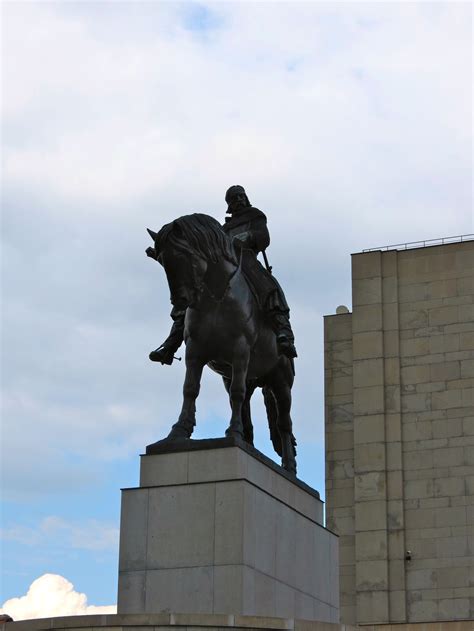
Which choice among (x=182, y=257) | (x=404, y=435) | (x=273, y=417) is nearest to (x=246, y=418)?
(x=273, y=417)

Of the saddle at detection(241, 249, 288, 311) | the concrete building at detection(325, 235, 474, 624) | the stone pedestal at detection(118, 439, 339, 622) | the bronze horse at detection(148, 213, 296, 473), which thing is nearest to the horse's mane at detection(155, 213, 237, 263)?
the bronze horse at detection(148, 213, 296, 473)

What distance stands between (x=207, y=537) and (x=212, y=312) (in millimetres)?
3091

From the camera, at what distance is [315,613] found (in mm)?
18375

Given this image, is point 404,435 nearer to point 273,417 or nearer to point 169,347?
point 273,417

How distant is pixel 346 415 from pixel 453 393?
3.42 meters

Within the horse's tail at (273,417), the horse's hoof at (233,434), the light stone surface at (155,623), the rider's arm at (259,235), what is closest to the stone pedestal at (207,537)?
the horse's hoof at (233,434)

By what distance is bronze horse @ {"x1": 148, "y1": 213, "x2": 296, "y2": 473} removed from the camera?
17.0m

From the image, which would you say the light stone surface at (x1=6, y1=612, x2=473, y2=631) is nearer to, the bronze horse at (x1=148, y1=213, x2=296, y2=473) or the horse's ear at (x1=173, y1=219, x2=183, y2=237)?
the bronze horse at (x1=148, y1=213, x2=296, y2=473)

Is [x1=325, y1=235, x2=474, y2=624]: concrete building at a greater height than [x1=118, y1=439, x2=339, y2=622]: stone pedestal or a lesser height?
greater

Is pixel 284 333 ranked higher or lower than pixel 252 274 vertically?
lower

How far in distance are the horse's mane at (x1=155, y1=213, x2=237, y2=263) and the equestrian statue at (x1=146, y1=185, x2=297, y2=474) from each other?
0.01m

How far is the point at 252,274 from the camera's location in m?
18.7

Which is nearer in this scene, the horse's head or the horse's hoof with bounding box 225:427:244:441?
the horse's head

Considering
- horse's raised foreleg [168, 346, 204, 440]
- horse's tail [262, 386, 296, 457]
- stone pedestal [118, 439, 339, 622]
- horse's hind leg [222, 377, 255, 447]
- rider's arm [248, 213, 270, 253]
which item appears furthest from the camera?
horse's tail [262, 386, 296, 457]
